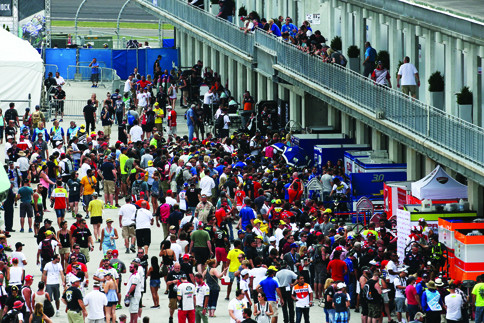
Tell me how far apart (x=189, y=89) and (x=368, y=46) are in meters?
16.6

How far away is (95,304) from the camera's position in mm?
23625

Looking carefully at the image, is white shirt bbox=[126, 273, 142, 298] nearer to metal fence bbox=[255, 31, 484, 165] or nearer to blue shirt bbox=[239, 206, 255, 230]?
blue shirt bbox=[239, 206, 255, 230]

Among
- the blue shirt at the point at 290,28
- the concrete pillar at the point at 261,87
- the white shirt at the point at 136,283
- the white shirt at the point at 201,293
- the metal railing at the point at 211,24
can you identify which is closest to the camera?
the white shirt at the point at 201,293

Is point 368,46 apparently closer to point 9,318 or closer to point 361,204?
point 361,204

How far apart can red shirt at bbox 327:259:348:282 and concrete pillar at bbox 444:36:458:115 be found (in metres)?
7.05

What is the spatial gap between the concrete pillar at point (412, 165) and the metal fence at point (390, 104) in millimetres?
1344

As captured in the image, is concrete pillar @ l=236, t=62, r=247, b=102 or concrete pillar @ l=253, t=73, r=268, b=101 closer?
concrete pillar @ l=253, t=73, r=268, b=101

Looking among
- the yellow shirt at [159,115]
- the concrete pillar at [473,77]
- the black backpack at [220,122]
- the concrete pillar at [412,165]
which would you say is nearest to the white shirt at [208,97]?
the yellow shirt at [159,115]

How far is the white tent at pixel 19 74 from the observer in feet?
163

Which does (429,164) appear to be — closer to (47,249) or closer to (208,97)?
(47,249)

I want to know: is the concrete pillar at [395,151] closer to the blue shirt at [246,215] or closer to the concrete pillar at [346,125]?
the concrete pillar at [346,125]

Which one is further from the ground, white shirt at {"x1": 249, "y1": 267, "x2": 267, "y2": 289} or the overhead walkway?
the overhead walkway

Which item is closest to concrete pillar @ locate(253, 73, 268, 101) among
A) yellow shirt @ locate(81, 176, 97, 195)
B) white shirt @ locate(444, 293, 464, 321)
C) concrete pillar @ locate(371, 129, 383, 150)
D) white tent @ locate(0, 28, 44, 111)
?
white tent @ locate(0, 28, 44, 111)

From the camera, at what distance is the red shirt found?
25.7 metres
